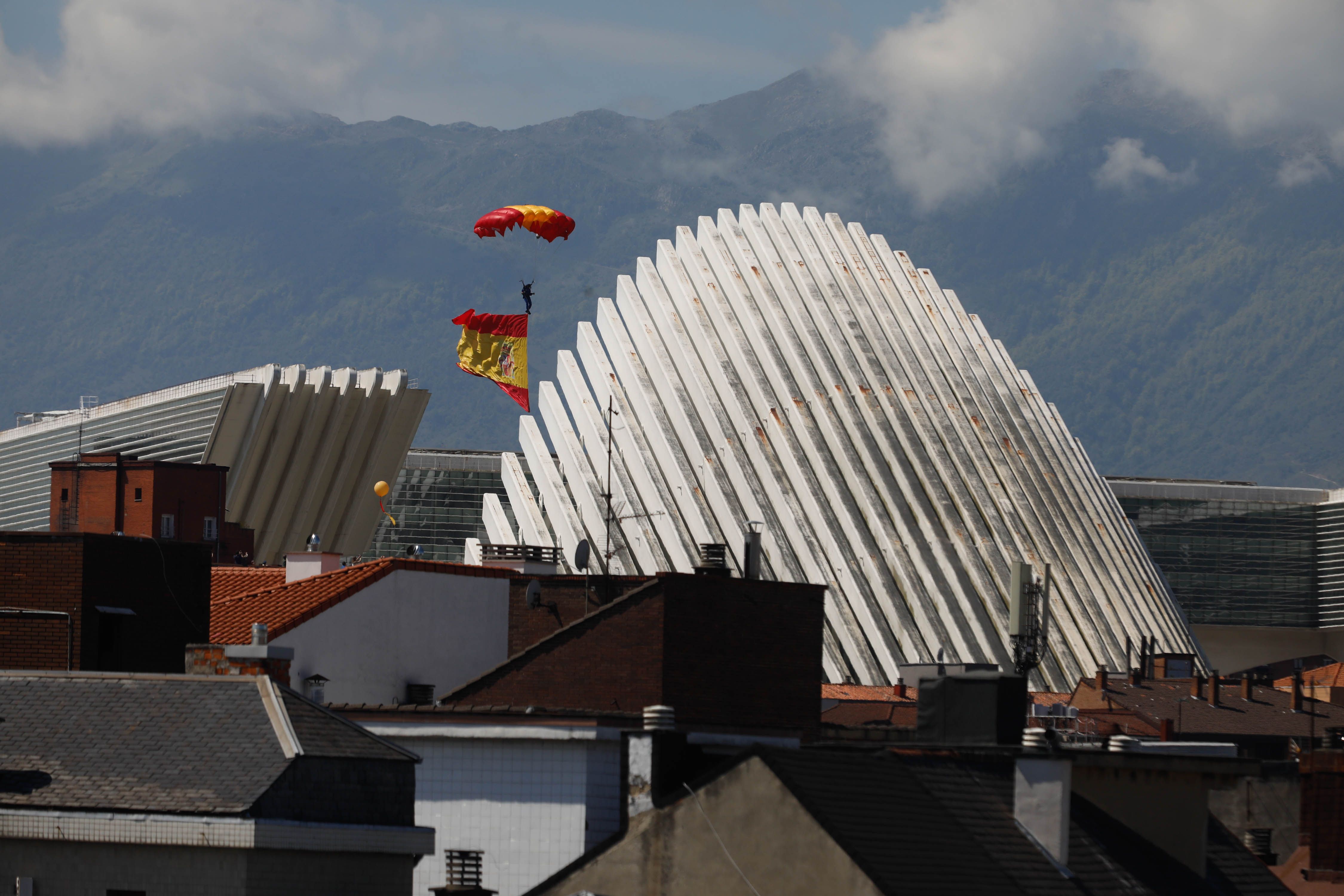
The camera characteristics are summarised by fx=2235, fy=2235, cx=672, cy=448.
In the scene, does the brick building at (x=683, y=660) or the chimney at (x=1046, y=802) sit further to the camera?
the brick building at (x=683, y=660)

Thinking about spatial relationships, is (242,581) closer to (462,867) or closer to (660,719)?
(462,867)

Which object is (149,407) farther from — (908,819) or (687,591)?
(908,819)

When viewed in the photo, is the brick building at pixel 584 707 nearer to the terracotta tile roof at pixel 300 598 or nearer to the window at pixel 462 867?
the window at pixel 462 867

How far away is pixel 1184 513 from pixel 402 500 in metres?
46.4

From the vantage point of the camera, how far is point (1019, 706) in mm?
25219

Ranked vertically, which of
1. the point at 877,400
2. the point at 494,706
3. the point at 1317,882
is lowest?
the point at 1317,882

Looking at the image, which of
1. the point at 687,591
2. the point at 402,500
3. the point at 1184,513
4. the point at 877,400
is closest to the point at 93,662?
the point at 687,591

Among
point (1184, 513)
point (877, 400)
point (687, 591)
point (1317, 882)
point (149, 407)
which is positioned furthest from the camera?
point (1184, 513)

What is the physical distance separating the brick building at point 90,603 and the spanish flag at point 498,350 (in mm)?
42190

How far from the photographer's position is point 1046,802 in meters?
21.2

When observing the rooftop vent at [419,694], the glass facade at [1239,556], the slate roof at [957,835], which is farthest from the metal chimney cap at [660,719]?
the glass facade at [1239,556]

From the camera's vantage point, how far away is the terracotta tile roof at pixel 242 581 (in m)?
36.9

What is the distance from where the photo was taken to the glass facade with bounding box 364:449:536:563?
390 feet

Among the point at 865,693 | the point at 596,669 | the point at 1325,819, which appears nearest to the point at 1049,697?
the point at 865,693
